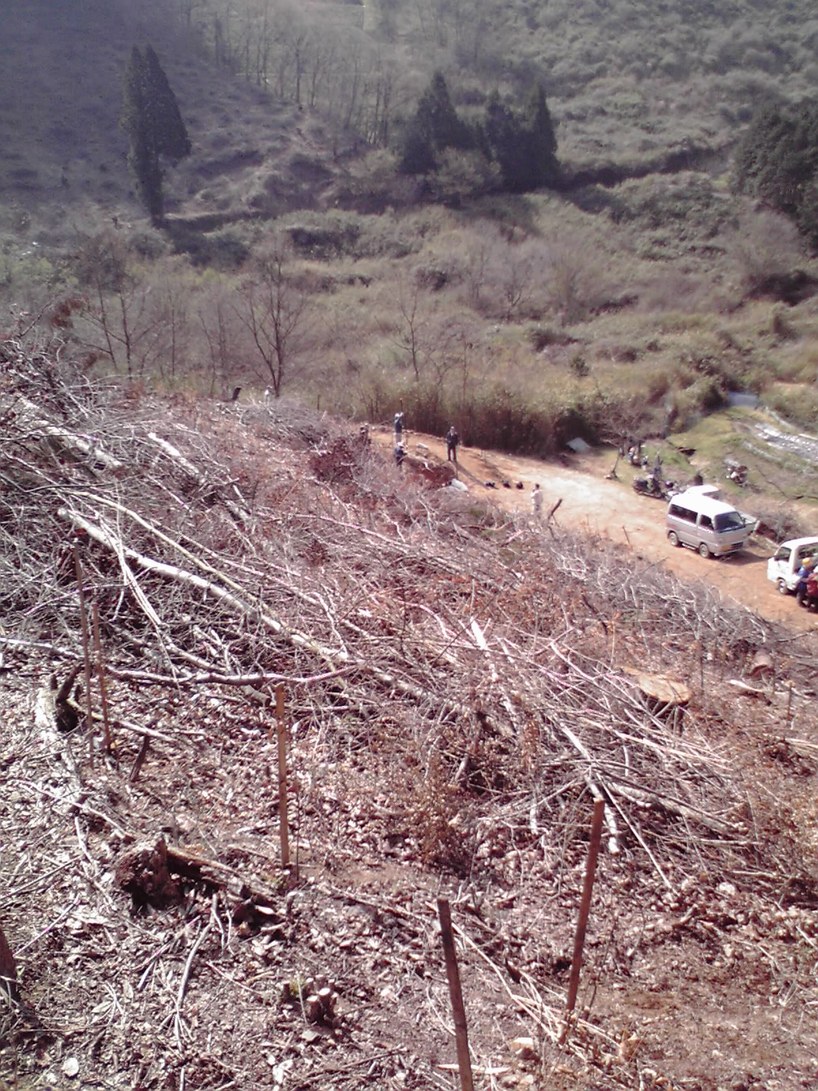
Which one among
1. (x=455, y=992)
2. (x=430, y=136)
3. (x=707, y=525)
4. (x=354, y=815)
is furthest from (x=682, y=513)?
(x=430, y=136)

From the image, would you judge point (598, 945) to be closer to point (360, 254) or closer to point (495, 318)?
point (495, 318)

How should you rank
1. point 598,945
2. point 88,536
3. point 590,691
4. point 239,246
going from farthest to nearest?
point 239,246, point 88,536, point 590,691, point 598,945

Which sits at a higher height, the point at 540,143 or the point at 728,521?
the point at 540,143

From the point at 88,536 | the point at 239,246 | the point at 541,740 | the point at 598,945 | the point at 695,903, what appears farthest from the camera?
the point at 239,246

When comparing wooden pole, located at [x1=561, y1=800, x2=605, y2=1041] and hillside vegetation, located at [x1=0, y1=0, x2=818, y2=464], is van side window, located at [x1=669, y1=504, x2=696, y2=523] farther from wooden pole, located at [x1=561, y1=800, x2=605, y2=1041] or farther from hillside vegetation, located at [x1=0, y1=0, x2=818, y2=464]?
→ wooden pole, located at [x1=561, y1=800, x2=605, y2=1041]

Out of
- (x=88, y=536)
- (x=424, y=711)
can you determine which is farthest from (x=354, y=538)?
(x=424, y=711)

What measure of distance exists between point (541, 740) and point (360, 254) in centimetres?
3713

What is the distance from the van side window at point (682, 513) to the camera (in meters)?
15.9

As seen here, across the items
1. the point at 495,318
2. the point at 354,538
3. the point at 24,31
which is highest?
the point at 24,31

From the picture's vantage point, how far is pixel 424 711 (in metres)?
4.61

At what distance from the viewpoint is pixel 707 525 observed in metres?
15.5

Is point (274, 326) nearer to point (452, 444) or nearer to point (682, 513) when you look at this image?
point (452, 444)

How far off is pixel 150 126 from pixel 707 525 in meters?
35.5

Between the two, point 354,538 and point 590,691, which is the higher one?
point 590,691
